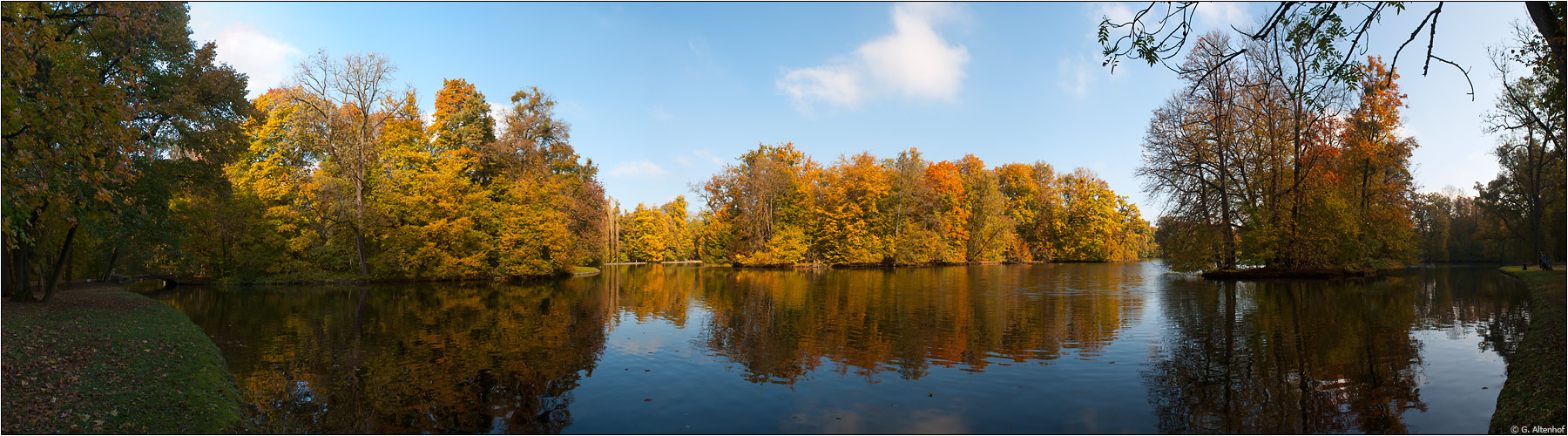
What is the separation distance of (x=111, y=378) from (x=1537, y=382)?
16793 mm

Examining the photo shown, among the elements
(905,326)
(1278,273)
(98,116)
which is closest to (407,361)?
(98,116)

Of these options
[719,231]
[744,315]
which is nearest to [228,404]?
[744,315]

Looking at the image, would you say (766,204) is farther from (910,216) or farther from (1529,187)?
(1529,187)

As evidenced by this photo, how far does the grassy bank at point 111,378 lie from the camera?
258 inches

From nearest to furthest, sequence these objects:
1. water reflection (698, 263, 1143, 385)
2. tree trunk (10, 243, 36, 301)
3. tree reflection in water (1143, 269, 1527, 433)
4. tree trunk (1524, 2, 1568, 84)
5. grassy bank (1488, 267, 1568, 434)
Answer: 1. tree trunk (1524, 2, 1568, 84)
2. grassy bank (1488, 267, 1568, 434)
3. tree reflection in water (1143, 269, 1527, 433)
4. water reflection (698, 263, 1143, 385)
5. tree trunk (10, 243, 36, 301)

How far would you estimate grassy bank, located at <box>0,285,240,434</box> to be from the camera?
21.5 feet

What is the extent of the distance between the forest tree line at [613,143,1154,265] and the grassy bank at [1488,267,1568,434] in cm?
4583

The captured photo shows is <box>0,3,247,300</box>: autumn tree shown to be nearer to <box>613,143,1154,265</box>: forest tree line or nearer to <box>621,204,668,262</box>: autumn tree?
<box>613,143,1154,265</box>: forest tree line

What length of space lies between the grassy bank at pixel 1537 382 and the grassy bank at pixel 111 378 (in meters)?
13.0

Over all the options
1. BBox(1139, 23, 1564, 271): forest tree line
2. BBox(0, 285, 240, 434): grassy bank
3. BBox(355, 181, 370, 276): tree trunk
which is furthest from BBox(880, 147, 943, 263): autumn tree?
BBox(0, 285, 240, 434): grassy bank

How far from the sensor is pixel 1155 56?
20.9 ft

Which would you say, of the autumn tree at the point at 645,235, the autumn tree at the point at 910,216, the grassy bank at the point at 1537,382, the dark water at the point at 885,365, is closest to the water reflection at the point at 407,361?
the dark water at the point at 885,365

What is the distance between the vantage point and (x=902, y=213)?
200ft

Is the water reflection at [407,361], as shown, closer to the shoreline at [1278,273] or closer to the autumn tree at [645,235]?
the shoreline at [1278,273]
